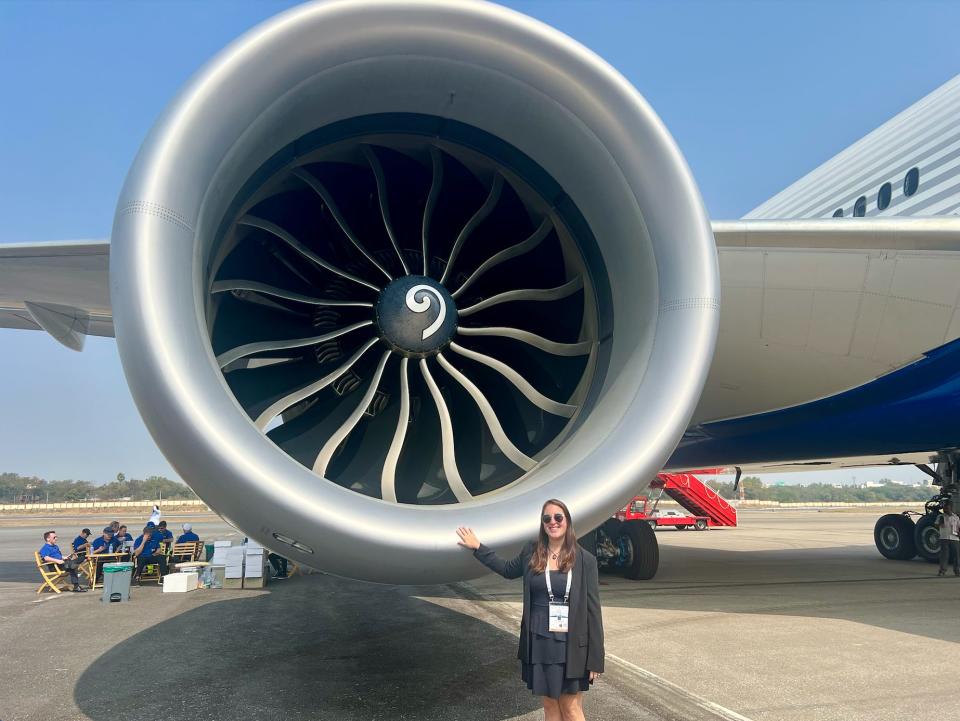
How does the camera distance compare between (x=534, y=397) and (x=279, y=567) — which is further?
(x=279, y=567)

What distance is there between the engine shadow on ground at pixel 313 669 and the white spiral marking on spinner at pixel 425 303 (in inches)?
69.9

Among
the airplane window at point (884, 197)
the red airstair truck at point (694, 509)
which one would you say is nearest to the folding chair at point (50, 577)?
the airplane window at point (884, 197)

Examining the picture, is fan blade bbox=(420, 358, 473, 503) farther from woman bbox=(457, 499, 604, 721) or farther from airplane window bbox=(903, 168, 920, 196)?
airplane window bbox=(903, 168, 920, 196)

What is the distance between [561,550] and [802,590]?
5.73 meters

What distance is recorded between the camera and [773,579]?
26.3 ft

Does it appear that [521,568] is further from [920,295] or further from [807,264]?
[920,295]

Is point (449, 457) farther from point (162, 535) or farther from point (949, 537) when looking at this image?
point (949, 537)

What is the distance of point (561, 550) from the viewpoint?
2.52 meters

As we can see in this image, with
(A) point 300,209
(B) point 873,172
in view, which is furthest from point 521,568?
(B) point 873,172

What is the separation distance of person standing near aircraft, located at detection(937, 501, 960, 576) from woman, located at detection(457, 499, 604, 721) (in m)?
8.26

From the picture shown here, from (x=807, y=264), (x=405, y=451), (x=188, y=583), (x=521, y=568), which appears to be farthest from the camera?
(x=188, y=583)

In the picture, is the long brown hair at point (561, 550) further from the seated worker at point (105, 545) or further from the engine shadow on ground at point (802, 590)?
the seated worker at point (105, 545)

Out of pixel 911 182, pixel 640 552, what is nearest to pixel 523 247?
pixel 640 552

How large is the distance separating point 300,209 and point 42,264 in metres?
2.04
